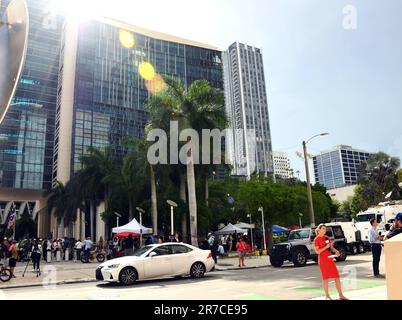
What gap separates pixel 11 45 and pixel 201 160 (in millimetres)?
25878

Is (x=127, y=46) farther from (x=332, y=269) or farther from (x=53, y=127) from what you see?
(x=332, y=269)

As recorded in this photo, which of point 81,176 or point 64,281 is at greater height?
point 81,176

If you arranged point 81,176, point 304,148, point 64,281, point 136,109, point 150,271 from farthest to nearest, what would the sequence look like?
point 136,109, point 81,176, point 304,148, point 64,281, point 150,271

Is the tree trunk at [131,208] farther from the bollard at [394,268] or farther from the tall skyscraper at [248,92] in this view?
the tall skyscraper at [248,92]

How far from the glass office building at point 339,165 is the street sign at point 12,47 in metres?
126

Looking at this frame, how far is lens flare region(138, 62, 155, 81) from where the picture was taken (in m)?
95.7

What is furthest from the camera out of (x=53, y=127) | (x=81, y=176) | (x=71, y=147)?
(x=53, y=127)

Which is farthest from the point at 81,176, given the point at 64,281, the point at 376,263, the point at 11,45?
the point at 11,45

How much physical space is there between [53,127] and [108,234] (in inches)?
1860

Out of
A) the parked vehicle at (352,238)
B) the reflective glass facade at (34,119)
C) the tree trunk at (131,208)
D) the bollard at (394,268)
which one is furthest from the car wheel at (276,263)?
the reflective glass facade at (34,119)

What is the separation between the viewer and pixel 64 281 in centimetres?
1508

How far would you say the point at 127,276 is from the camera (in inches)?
504

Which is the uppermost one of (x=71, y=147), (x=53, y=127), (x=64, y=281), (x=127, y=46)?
(x=127, y=46)

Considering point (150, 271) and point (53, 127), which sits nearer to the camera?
point (150, 271)
